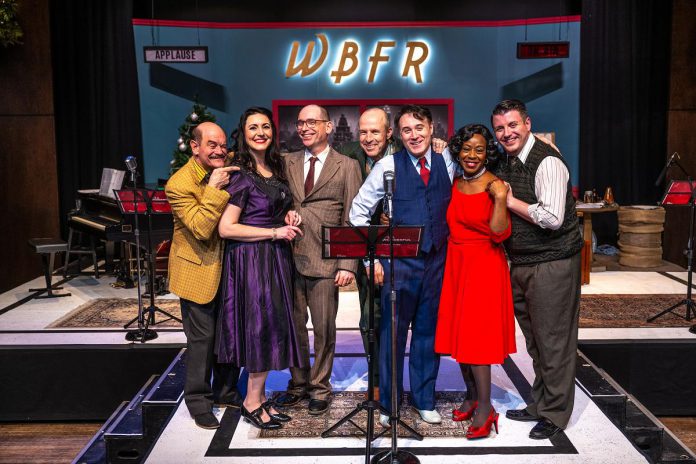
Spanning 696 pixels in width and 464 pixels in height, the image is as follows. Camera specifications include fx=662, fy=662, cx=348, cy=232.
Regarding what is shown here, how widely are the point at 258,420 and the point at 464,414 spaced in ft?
3.73

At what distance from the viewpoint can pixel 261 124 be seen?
3.38m

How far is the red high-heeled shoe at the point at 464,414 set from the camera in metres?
3.67

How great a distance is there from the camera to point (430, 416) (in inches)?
143

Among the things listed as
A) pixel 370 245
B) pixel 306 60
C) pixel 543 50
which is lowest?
pixel 370 245

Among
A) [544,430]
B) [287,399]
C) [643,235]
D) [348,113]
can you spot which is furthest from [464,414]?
[348,113]

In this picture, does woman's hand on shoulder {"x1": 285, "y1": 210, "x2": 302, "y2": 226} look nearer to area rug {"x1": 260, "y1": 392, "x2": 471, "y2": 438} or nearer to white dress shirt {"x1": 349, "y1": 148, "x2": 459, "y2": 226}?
white dress shirt {"x1": 349, "y1": 148, "x2": 459, "y2": 226}

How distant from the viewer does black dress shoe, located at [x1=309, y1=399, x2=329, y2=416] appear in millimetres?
3762

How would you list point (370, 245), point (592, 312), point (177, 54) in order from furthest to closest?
point (177, 54), point (592, 312), point (370, 245)

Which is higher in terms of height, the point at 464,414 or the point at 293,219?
the point at 293,219

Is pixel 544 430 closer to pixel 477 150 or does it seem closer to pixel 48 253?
pixel 477 150

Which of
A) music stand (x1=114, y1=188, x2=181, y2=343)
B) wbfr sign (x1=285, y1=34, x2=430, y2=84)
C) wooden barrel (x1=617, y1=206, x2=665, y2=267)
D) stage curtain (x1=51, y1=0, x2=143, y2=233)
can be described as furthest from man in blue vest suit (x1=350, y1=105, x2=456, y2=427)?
stage curtain (x1=51, y1=0, x2=143, y2=233)

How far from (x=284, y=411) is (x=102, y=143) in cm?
720

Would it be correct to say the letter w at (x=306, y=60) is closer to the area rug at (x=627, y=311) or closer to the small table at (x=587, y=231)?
the small table at (x=587, y=231)

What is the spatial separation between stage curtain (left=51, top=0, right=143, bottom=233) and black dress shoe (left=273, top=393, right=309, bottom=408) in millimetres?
6839
